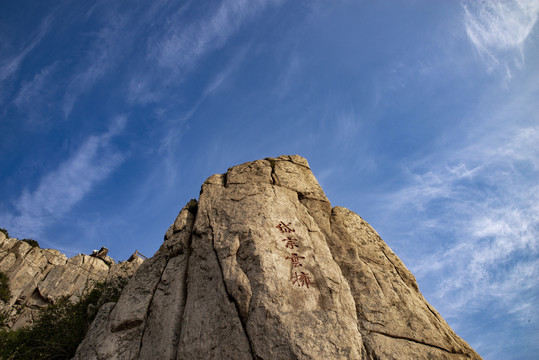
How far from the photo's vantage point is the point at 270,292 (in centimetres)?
1026

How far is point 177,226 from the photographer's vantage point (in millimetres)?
15156

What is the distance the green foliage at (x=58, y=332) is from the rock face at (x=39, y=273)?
22.7 m

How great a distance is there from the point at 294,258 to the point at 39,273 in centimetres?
5227

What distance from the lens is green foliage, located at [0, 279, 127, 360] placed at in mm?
15891

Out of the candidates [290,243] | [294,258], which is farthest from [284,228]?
[294,258]

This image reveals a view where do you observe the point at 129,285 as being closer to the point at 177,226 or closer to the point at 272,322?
the point at 177,226

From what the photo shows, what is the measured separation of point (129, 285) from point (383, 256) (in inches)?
449

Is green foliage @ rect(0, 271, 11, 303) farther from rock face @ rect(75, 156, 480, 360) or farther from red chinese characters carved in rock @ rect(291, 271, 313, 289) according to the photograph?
red chinese characters carved in rock @ rect(291, 271, 313, 289)

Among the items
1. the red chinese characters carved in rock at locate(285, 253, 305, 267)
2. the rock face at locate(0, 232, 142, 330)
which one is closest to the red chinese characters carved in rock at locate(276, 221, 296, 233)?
the red chinese characters carved in rock at locate(285, 253, 305, 267)

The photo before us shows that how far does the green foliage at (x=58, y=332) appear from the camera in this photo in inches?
626

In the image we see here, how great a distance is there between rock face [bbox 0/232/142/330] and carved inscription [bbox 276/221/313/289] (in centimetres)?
3621

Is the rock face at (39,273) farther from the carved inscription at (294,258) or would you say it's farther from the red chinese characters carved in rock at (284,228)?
the carved inscription at (294,258)

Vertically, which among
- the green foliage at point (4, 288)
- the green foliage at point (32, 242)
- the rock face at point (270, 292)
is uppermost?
the green foliage at point (32, 242)

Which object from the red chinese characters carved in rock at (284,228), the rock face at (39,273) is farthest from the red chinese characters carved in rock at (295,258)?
the rock face at (39,273)
